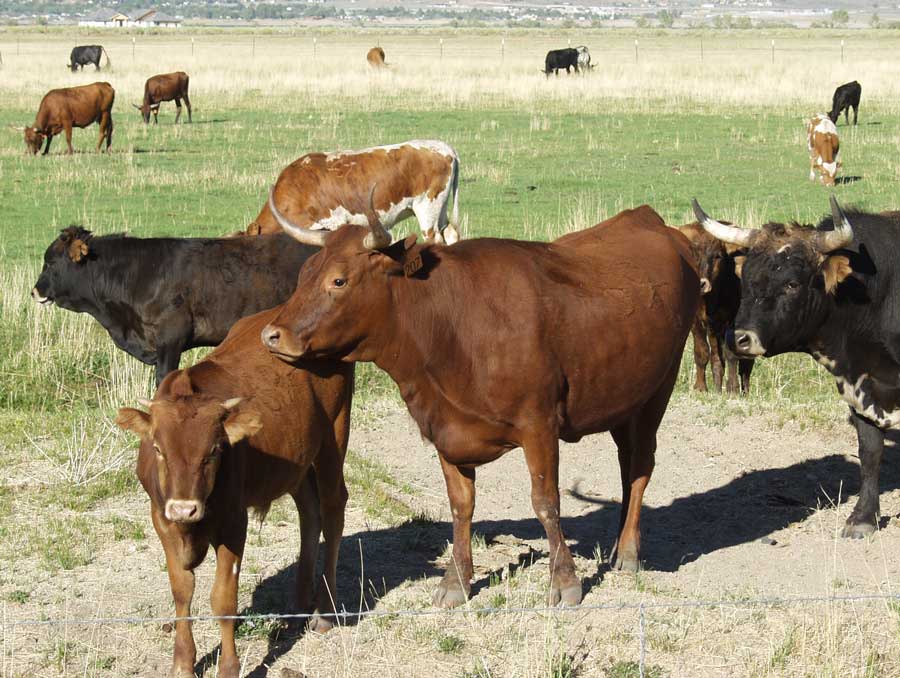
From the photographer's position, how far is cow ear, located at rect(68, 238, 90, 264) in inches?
396

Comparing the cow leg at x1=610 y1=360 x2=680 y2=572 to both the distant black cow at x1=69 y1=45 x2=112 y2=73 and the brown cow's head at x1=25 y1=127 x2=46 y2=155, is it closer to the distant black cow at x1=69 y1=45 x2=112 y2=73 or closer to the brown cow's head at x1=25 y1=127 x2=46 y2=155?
the brown cow's head at x1=25 y1=127 x2=46 y2=155

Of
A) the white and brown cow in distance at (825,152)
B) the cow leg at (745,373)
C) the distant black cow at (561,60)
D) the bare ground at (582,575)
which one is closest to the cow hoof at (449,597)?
the bare ground at (582,575)

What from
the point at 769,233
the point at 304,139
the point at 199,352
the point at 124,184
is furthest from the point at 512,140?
the point at 769,233

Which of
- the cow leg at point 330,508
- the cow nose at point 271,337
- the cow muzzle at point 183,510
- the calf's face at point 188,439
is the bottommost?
the cow leg at point 330,508

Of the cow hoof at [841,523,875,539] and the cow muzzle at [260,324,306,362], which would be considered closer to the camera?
the cow muzzle at [260,324,306,362]

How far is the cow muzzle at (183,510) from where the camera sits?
4875mm

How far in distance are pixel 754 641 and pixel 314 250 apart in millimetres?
5268

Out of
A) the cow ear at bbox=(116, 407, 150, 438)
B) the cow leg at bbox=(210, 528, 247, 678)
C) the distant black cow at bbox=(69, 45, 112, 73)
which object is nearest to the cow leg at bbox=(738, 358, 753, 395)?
the cow leg at bbox=(210, 528, 247, 678)

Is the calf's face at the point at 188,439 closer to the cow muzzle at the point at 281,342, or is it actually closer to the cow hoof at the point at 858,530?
the cow muzzle at the point at 281,342

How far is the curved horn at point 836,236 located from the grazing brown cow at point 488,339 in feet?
3.75

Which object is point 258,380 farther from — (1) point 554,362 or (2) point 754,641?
(2) point 754,641

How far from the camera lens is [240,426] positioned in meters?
5.18

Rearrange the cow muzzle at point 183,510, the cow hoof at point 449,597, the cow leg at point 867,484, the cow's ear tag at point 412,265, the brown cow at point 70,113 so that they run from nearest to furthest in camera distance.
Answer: the cow muzzle at point 183,510 → the cow's ear tag at point 412,265 → the cow hoof at point 449,597 → the cow leg at point 867,484 → the brown cow at point 70,113

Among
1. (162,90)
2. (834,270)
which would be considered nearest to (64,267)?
(834,270)
